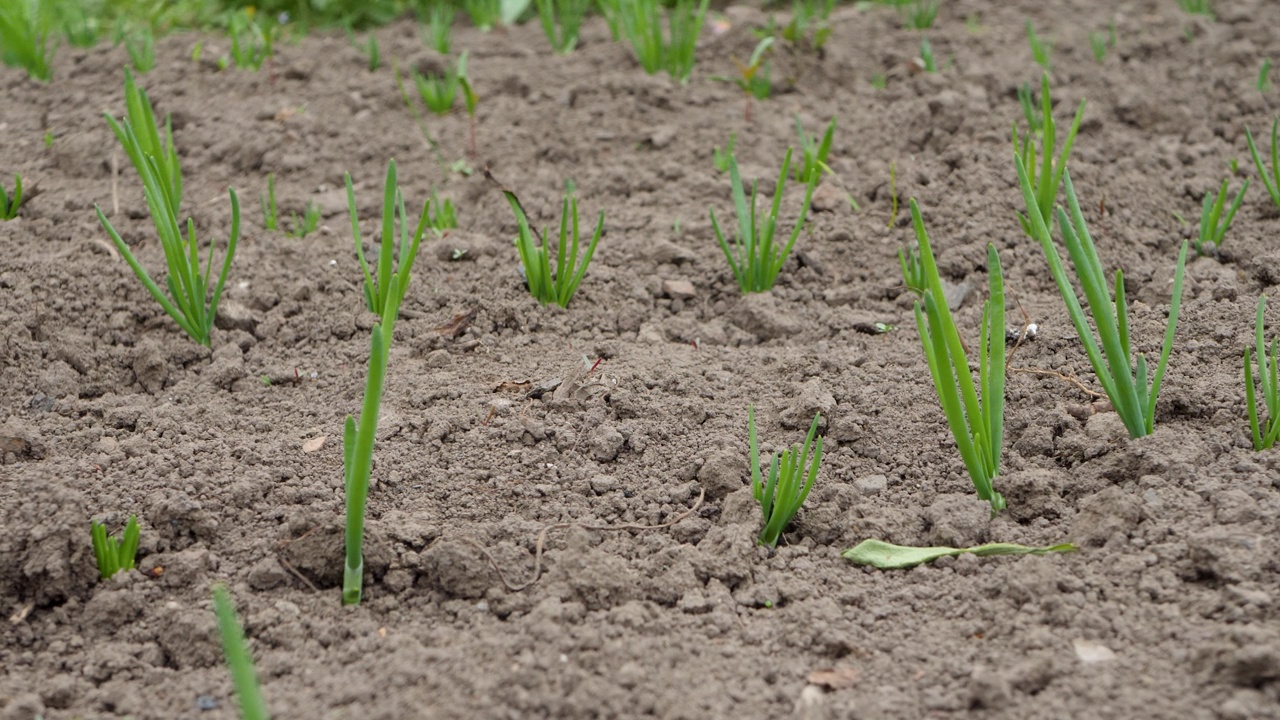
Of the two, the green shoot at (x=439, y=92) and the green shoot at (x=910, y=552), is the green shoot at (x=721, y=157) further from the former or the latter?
the green shoot at (x=910, y=552)

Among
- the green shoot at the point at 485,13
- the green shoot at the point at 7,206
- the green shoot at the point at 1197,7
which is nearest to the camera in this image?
the green shoot at the point at 7,206

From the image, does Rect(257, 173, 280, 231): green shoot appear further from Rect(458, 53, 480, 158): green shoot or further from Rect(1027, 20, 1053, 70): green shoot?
Rect(1027, 20, 1053, 70): green shoot

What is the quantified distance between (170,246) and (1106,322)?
164cm

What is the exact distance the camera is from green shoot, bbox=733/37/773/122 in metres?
3.22

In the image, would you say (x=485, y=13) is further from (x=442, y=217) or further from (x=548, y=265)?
(x=548, y=265)

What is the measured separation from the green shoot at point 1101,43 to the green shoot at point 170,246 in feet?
7.85

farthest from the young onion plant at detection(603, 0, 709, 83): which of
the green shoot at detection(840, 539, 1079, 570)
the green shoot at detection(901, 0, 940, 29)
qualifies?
the green shoot at detection(840, 539, 1079, 570)

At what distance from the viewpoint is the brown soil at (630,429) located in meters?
1.55

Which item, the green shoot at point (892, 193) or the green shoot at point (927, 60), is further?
the green shoot at point (927, 60)

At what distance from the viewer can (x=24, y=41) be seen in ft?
10.9

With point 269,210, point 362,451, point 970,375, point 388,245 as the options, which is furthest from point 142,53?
point 970,375

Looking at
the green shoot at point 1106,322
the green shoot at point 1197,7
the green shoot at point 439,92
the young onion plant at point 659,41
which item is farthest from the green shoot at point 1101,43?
the green shoot at point 439,92

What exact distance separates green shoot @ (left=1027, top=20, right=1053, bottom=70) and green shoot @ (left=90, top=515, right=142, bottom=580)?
8.64 ft

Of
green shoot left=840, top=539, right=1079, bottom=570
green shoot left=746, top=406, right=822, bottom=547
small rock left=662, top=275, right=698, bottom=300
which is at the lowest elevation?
green shoot left=840, top=539, right=1079, bottom=570
